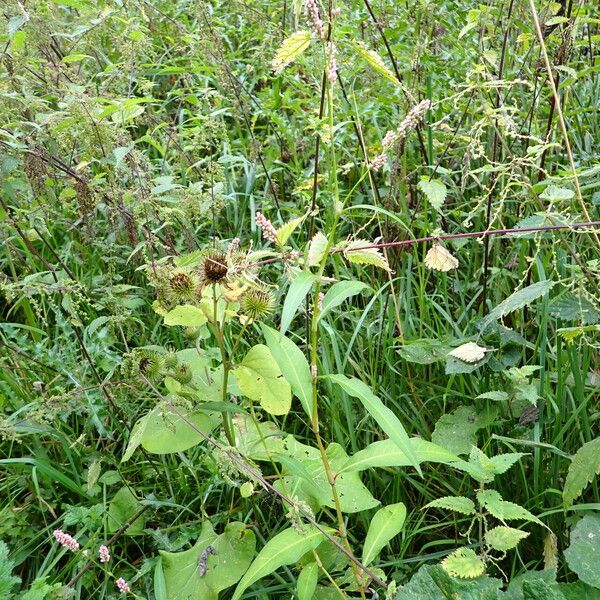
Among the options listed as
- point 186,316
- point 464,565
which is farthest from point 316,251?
point 464,565

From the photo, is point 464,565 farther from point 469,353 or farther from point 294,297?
point 294,297

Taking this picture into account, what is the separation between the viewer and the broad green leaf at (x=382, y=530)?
5.01ft

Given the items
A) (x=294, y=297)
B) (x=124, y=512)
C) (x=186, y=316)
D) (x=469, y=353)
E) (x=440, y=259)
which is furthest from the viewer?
(x=124, y=512)

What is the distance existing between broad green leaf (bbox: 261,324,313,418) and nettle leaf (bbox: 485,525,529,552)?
0.51 meters

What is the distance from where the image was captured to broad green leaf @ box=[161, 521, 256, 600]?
1.74m

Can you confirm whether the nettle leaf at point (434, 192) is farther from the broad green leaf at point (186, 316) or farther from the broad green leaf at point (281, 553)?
the broad green leaf at point (281, 553)

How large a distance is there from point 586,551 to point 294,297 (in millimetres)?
888

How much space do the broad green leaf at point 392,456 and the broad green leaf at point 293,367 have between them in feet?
0.55

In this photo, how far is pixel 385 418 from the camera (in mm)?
1281

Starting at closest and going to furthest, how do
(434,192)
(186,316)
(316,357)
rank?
(316,357) → (186,316) → (434,192)

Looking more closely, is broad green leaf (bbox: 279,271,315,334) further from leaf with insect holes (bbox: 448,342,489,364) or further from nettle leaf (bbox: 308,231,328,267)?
leaf with insect holes (bbox: 448,342,489,364)

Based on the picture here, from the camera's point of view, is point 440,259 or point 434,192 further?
point 434,192

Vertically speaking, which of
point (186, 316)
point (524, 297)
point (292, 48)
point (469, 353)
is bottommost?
point (469, 353)

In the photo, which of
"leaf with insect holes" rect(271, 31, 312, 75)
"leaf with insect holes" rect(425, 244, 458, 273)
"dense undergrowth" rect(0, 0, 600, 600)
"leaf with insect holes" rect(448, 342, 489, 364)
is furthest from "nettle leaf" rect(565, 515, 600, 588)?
"leaf with insect holes" rect(271, 31, 312, 75)
